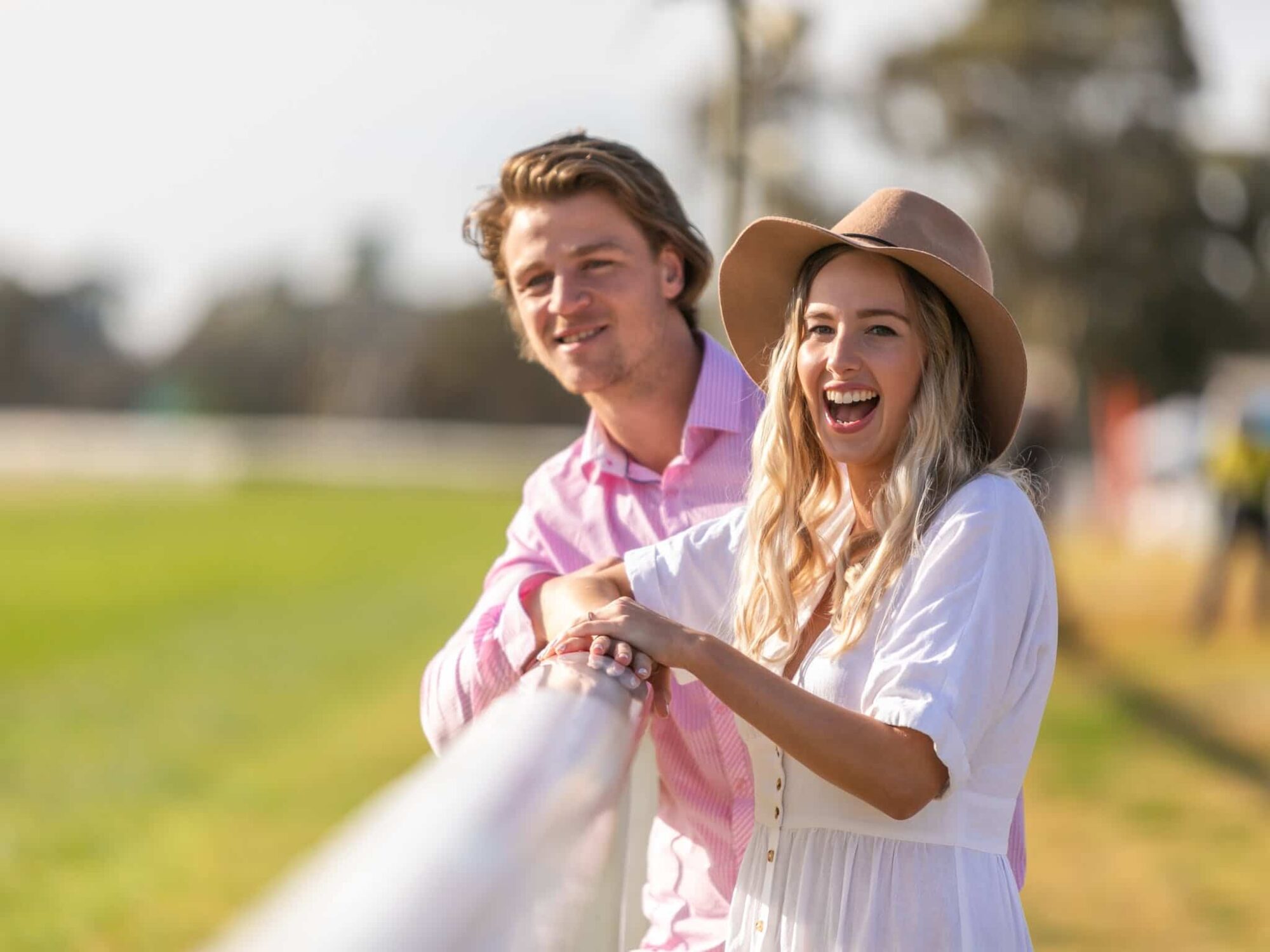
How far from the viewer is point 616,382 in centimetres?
332

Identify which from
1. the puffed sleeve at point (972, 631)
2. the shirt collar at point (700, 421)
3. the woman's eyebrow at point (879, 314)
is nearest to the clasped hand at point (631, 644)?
the puffed sleeve at point (972, 631)

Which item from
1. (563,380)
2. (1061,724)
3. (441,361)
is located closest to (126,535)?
(1061,724)

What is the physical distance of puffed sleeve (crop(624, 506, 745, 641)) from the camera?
8.62 feet

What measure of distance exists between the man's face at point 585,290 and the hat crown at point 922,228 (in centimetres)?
94

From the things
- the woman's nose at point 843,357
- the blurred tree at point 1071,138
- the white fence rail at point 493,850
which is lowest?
the white fence rail at point 493,850

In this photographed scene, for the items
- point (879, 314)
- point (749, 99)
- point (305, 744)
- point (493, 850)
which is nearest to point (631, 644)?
point (879, 314)

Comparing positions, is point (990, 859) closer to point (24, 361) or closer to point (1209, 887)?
point (1209, 887)

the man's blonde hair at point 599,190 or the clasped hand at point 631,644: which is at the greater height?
the man's blonde hair at point 599,190

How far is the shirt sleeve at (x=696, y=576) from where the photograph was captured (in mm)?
2627

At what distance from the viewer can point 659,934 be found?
2.90 meters

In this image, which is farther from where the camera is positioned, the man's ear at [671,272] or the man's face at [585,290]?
the man's ear at [671,272]

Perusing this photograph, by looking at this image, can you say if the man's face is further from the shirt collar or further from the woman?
the woman

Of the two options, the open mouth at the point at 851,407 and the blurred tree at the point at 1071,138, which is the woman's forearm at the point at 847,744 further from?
the blurred tree at the point at 1071,138

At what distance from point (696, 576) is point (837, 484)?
283 mm
